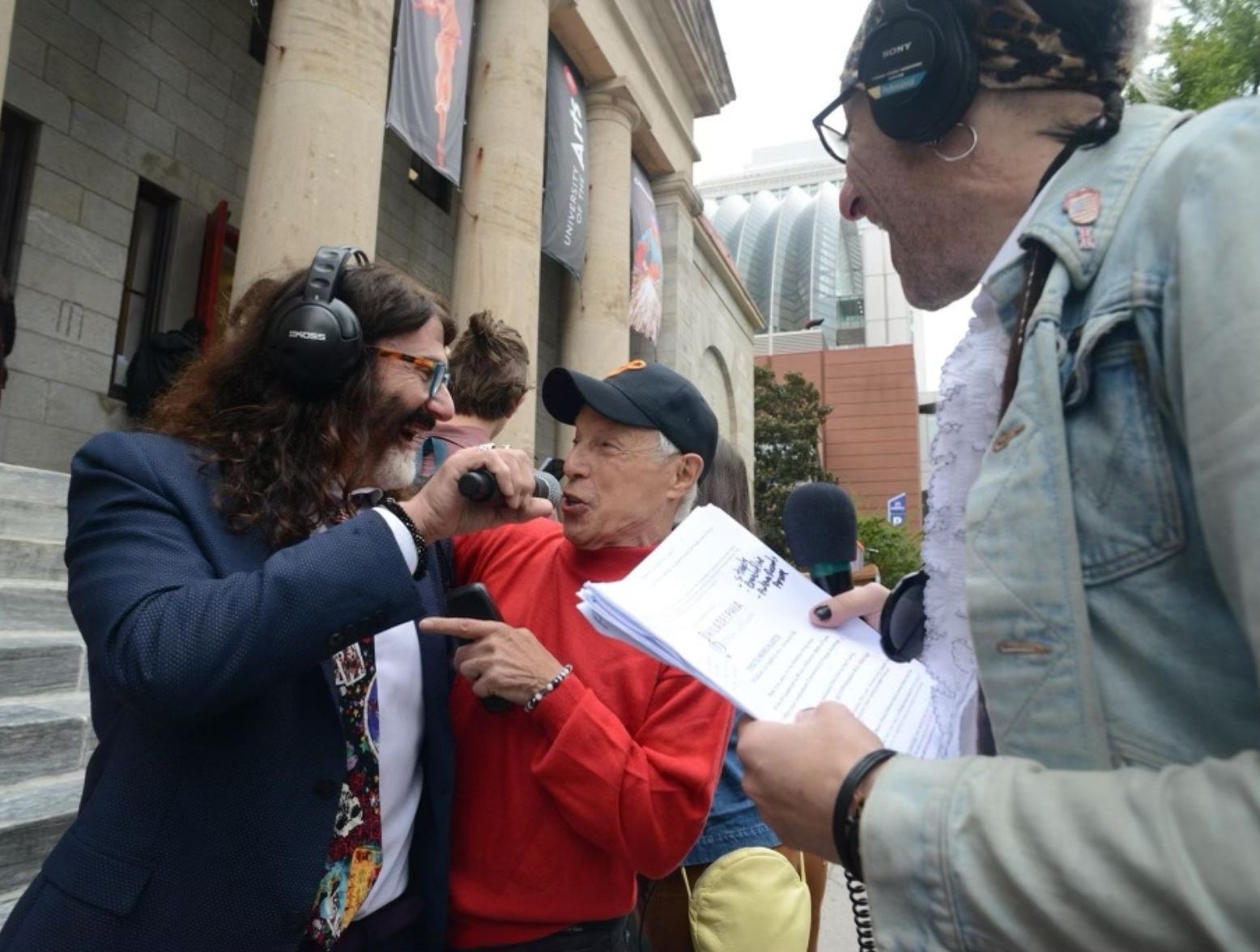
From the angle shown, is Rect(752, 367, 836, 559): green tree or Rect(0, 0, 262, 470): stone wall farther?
Rect(752, 367, 836, 559): green tree

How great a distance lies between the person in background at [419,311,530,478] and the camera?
312cm

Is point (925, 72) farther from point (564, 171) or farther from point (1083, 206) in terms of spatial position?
point (564, 171)

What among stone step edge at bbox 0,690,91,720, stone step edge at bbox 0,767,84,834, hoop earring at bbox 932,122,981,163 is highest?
hoop earring at bbox 932,122,981,163

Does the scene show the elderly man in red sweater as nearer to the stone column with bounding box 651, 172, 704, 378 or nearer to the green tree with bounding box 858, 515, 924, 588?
the stone column with bounding box 651, 172, 704, 378

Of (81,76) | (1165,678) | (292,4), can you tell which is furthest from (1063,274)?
(81,76)

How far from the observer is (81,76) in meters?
7.61

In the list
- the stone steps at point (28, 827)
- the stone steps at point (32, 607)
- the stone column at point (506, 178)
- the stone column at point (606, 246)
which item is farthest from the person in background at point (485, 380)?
the stone column at point (606, 246)

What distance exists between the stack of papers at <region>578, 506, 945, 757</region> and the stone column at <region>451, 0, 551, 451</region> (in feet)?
23.9

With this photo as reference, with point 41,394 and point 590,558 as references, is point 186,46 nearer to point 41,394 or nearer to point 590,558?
point 41,394

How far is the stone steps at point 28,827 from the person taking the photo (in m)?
2.63

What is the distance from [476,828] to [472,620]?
0.47m

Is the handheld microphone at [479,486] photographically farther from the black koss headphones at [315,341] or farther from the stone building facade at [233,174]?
the stone building facade at [233,174]

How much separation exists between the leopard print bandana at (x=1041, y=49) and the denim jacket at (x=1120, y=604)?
0.15 m

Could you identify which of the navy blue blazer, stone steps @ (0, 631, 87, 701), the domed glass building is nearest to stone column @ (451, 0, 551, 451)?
stone steps @ (0, 631, 87, 701)
